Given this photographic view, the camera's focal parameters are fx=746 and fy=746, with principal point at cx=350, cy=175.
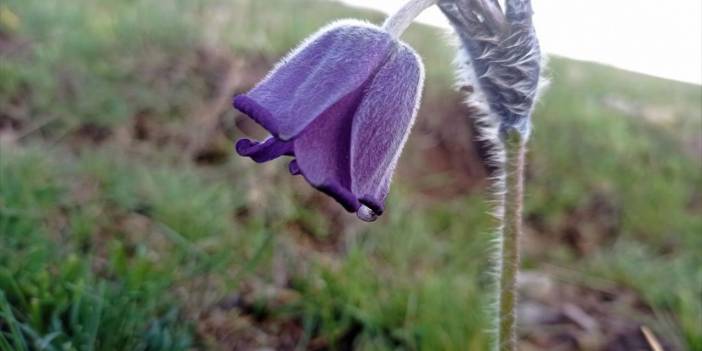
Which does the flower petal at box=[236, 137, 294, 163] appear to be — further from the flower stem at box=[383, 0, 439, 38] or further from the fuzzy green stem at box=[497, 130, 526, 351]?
the fuzzy green stem at box=[497, 130, 526, 351]

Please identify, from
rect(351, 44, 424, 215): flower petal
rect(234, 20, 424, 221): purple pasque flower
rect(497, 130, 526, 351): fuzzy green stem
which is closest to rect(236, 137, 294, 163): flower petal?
rect(234, 20, 424, 221): purple pasque flower

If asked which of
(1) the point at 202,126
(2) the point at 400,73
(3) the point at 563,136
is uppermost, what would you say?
(2) the point at 400,73

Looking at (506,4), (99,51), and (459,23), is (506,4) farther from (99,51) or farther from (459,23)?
(99,51)

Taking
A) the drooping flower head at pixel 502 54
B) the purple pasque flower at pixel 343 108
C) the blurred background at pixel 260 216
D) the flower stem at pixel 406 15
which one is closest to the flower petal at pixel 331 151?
the purple pasque flower at pixel 343 108

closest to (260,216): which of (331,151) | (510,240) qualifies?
(510,240)

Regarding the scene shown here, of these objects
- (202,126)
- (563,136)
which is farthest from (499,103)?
(563,136)

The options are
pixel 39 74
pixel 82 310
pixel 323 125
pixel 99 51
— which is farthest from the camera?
pixel 99 51

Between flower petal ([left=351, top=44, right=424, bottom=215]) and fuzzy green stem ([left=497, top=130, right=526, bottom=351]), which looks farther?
fuzzy green stem ([left=497, top=130, right=526, bottom=351])
